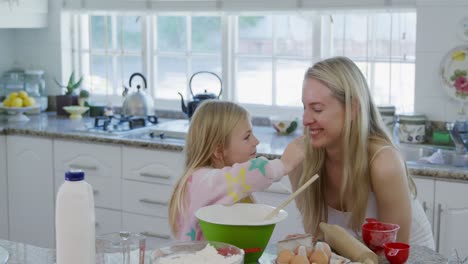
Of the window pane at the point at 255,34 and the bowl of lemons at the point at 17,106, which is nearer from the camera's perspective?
the window pane at the point at 255,34

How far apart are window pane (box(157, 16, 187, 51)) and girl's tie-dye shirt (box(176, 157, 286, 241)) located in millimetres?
2749

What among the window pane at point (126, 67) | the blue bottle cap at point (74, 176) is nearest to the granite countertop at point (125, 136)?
the window pane at point (126, 67)

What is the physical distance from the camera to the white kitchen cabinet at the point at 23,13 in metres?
4.57

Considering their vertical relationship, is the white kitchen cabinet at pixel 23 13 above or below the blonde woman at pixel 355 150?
above

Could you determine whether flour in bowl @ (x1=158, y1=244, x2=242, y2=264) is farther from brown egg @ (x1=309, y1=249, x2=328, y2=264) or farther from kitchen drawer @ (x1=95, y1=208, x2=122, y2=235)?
kitchen drawer @ (x1=95, y1=208, x2=122, y2=235)

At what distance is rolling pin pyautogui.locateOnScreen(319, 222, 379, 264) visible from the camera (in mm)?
1807

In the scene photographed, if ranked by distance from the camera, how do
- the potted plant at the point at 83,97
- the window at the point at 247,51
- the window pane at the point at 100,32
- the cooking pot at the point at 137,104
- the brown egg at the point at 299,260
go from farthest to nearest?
the window pane at the point at 100,32 → the potted plant at the point at 83,97 → the cooking pot at the point at 137,104 → the window at the point at 247,51 → the brown egg at the point at 299,260

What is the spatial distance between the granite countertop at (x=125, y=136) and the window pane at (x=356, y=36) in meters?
0.53

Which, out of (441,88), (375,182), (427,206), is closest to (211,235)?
(375,182)

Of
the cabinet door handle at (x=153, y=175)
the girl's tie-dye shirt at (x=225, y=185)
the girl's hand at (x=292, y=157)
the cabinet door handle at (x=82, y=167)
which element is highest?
the girl's hand at (x=292, y=157)

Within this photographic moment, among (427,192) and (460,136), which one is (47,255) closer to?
(427,192)

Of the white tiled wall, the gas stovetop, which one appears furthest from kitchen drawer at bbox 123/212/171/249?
the white tiled wall

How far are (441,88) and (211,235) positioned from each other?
2278mm

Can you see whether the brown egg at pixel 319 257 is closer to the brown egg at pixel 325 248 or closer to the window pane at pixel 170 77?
the brown egg at pixel 325 248
